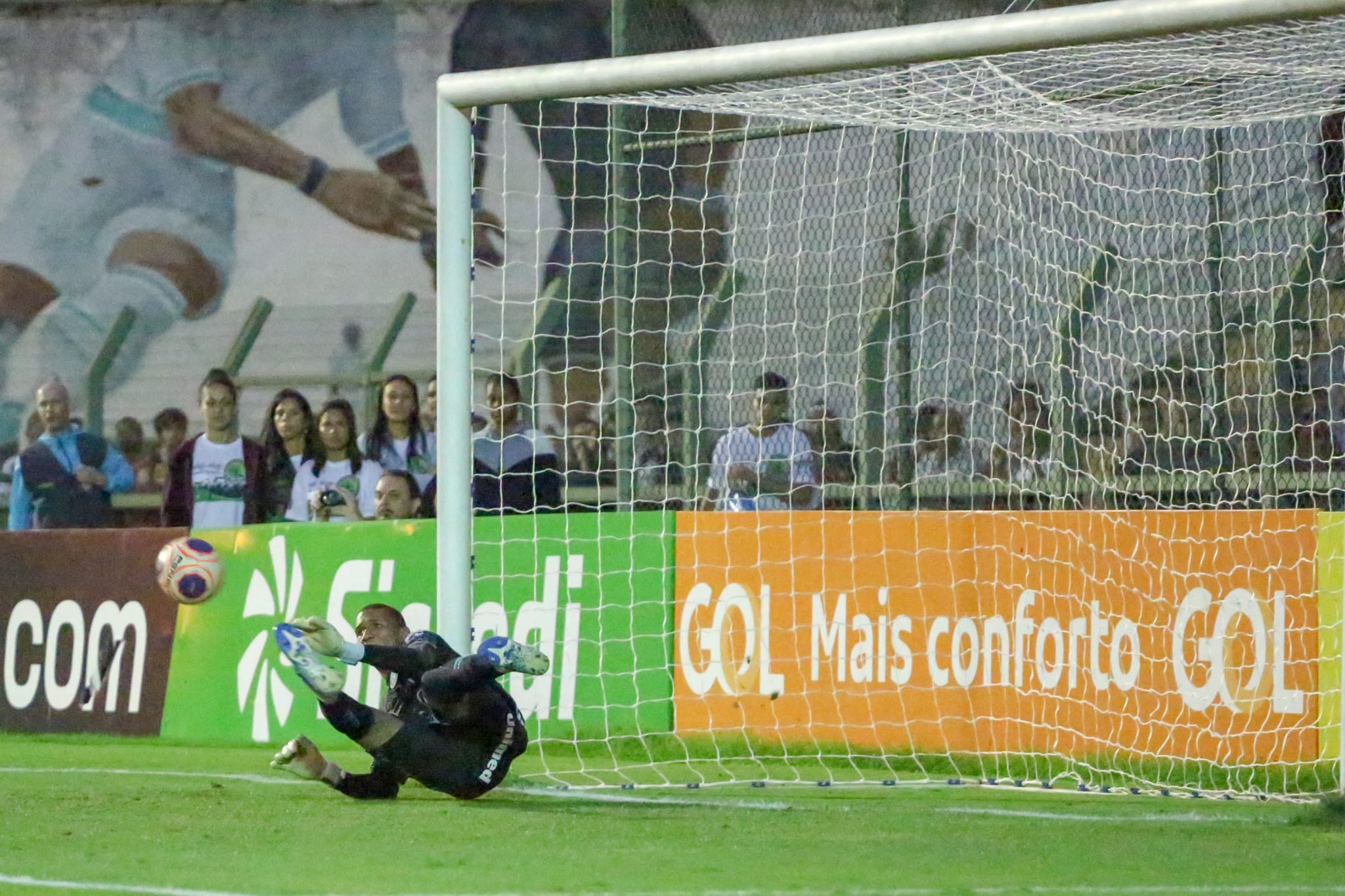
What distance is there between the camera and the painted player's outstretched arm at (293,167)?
22234 millimetres

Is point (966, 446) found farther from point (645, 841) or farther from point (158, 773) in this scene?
point (158, 773)

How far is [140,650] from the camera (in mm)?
11195

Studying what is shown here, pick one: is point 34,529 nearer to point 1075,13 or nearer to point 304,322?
point 1075,13

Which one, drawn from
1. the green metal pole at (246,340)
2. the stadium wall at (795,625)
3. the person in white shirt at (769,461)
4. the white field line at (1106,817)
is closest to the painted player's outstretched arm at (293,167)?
the green metal pole at (246,340)

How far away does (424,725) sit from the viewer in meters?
7.71

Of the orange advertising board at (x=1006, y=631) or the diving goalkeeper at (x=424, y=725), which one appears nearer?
the diving goalkeeper at (x=424, y=725)

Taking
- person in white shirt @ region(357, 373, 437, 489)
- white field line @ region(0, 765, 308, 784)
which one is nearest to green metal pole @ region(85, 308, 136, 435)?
person in white shirt @ region(357, 373, 437, 489)

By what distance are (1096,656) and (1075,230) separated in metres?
1.94

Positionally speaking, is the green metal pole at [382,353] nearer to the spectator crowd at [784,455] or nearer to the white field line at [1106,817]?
the spectator crowd at [784,455]

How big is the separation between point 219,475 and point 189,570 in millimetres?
894

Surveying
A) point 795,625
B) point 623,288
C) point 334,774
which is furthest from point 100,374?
point 334,774

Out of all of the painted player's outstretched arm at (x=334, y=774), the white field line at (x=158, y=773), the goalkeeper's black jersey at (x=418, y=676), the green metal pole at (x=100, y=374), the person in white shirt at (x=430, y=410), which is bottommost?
the white field line at (x=158, y=773)

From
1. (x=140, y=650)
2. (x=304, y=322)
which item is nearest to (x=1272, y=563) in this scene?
(x=140, y=650)

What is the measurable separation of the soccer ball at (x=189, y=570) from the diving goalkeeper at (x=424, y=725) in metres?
3.16
